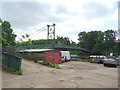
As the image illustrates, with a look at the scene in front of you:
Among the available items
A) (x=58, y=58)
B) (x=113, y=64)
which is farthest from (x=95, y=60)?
(x=113, y=64)

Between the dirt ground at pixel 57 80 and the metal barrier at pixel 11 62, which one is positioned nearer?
the dirt ground at pixel 57 80

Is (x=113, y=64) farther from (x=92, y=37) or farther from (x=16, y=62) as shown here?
(x=92, y=37)

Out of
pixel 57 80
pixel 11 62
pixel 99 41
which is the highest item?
pixel 99 41

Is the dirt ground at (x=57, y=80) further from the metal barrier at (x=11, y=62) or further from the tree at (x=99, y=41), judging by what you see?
the tree at (x=99, y=41)

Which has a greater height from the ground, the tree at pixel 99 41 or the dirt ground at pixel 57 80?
the tree at pixel 99 41

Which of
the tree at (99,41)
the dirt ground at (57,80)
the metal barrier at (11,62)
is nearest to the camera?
the dirt ground at (57,80)

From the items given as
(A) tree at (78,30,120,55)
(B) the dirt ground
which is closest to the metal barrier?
(B) the dirt ground

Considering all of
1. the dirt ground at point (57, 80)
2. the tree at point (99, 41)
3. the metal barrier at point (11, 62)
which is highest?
the tree at point (99, 41)

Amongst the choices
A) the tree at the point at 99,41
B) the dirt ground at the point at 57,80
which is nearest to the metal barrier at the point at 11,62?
the dirt ground at the point at 57,80

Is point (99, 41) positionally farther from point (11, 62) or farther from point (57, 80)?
point (57, 80)

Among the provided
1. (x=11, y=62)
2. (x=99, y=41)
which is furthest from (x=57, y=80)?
(x=99, y=41)

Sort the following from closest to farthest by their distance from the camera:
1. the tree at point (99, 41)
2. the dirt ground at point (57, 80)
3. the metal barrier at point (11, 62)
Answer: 1. the dirt ground at point (57, 80)
2. the metal barrier at point (11, 62)
3. the tree at point (99, 41)

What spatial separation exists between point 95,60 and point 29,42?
23.5 meters

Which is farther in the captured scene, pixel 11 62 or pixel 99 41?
pixel 99 41
